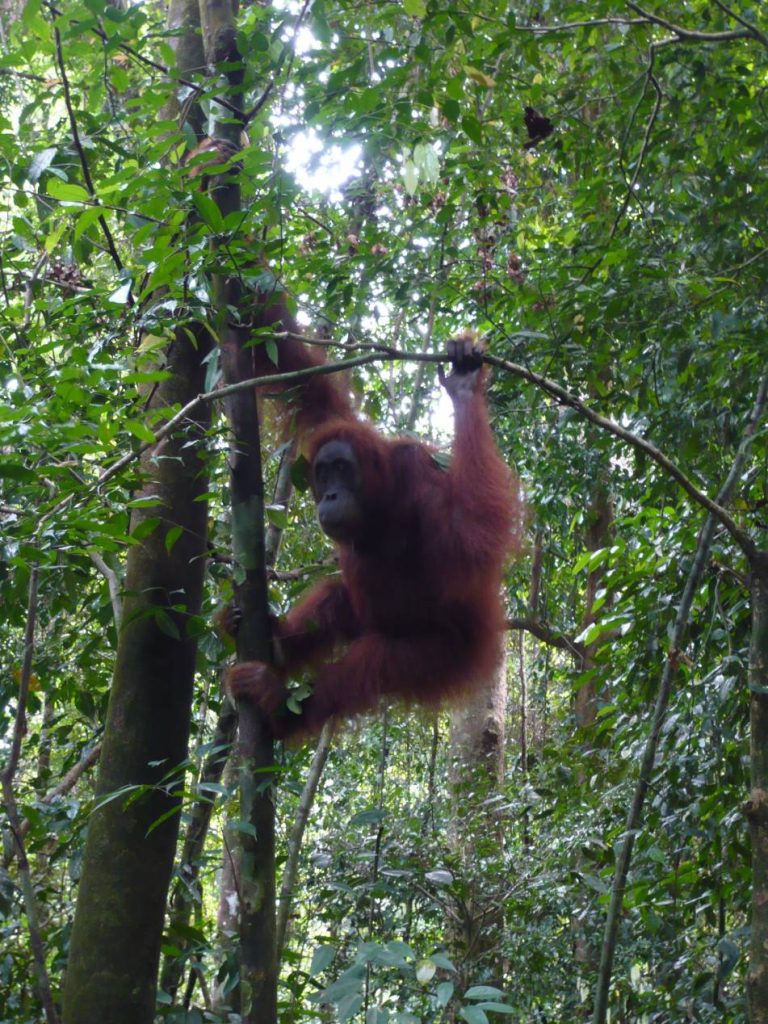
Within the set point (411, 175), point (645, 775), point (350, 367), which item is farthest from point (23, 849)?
point (411, 175)

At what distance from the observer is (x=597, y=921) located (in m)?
4.51

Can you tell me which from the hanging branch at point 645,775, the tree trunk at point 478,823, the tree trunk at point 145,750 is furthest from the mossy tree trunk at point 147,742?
the tree trunk at point 478,823

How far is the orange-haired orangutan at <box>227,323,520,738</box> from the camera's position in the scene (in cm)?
364

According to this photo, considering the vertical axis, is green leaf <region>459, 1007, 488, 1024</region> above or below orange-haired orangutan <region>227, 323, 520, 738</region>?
below

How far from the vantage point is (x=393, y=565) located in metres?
4.00

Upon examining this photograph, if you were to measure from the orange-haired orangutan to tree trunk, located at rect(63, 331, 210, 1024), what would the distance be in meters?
0.79

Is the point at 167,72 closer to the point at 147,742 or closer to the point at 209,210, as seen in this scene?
the point at 209,210

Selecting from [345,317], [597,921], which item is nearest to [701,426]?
[345,317]

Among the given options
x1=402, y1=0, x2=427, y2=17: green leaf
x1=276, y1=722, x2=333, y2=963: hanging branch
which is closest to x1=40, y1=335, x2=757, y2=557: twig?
x1=402, y1=0, x2=427, y2=17: green leaf

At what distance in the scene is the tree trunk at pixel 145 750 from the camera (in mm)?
2428

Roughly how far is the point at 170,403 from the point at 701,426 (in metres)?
1.65

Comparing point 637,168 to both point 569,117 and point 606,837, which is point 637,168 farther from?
point 606,837

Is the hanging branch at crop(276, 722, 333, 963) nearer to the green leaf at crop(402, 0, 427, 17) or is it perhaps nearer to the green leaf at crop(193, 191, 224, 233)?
the green leaf at crop(193, 191, 224, 233)

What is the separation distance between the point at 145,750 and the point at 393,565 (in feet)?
5.19
